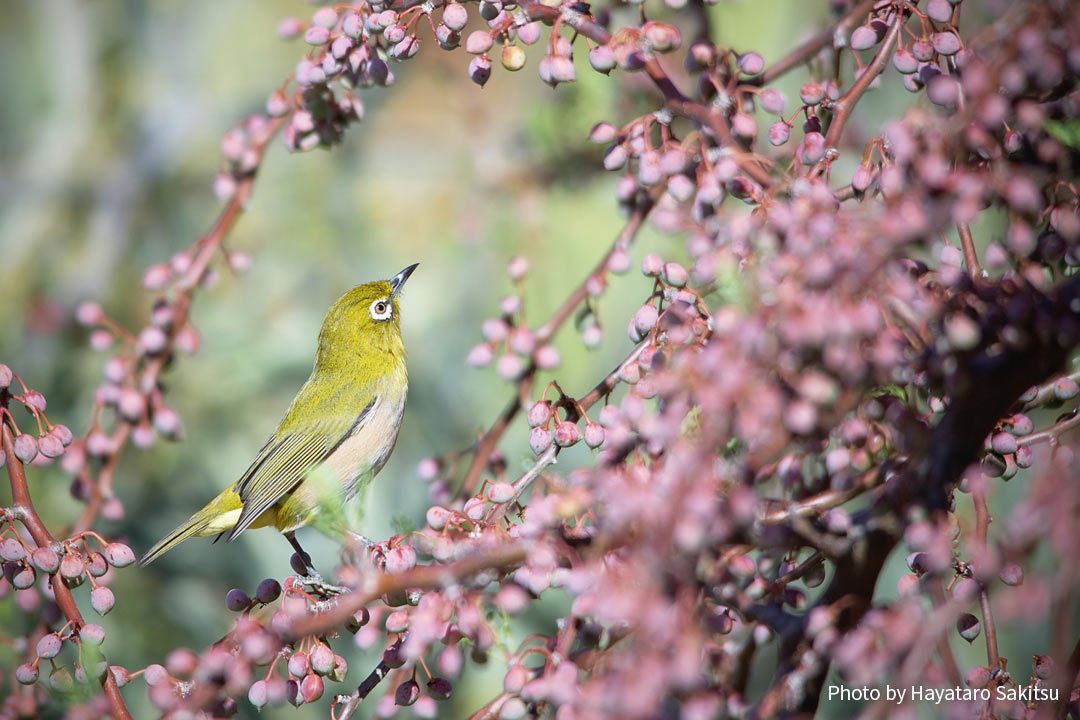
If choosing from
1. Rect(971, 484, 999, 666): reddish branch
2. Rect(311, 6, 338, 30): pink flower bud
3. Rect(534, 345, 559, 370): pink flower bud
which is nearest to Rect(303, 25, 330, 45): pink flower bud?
Rect(311, 6, 338, 30): pink flower bud

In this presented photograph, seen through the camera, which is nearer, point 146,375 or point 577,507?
point 577,507

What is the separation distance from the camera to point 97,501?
211 centimetres

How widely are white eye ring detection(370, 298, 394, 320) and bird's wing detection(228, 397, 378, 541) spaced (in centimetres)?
31

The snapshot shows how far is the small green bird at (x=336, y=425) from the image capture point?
10.2 feet

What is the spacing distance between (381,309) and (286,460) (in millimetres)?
645

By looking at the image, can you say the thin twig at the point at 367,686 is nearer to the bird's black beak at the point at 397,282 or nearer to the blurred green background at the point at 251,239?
the blurred green background at the point at 251,239

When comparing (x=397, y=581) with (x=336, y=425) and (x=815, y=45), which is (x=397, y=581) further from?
(x=336, y=425)

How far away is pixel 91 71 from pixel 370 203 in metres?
1.41

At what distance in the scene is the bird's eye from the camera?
3465mm

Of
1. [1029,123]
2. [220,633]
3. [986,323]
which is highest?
[1029,123]

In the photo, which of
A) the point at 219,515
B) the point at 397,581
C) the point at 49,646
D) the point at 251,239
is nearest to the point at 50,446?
the point at 49,646

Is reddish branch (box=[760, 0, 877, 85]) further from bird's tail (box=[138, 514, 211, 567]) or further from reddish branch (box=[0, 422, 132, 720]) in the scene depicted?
bird's tail (box=[138, 514, 211, 567])

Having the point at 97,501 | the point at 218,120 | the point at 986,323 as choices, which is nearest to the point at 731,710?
the point at 986,323

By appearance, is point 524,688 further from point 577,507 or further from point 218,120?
point 218,120
